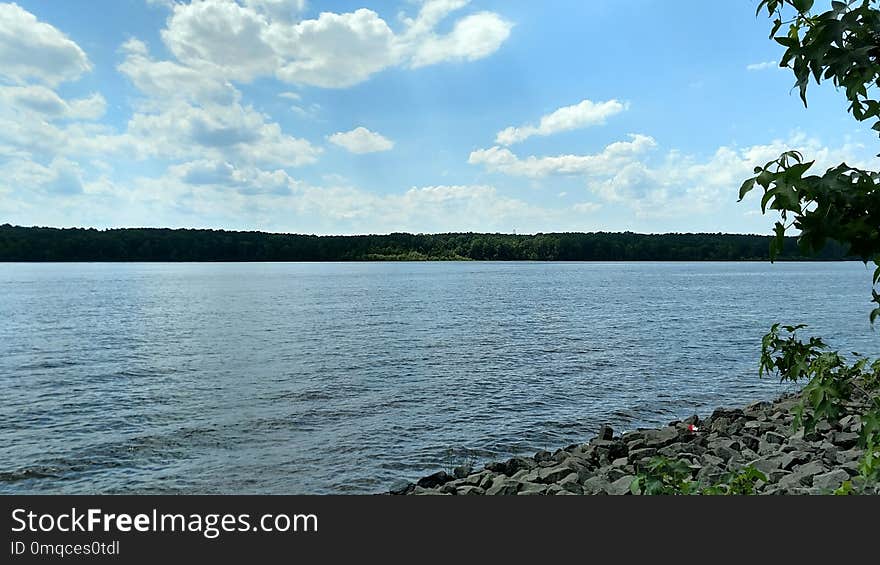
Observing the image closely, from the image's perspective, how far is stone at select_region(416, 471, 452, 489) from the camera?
13.9 metres

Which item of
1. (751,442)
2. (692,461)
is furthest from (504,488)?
(751,442)

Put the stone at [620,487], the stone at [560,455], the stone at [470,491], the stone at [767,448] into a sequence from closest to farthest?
the stone at [620,487] < the stone at [470,491] < the stone at [767,448] < the stone at [560,455]

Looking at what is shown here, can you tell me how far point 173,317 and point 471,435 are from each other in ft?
133

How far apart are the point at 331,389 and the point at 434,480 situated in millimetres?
10793

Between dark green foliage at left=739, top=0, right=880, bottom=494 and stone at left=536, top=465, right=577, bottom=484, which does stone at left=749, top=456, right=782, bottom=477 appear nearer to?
stone at left=536, top=465, right=577, bottom=484

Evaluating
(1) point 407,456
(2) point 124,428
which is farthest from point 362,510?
(2) point 124,428

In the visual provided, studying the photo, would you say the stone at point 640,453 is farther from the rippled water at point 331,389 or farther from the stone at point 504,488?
the stone at point 504,488

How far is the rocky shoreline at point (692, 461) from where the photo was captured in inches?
433

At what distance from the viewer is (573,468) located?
13117mm

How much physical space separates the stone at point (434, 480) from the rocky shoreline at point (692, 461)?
0.02m

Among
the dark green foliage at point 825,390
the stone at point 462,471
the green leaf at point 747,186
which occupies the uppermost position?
the green leaf at point 747,186

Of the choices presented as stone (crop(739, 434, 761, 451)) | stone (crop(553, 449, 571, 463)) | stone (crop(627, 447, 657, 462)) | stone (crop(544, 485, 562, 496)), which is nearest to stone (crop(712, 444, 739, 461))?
stone (crop(739, 434, 761, 451))

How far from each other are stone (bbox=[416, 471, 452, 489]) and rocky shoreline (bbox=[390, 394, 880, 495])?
2 centimetres

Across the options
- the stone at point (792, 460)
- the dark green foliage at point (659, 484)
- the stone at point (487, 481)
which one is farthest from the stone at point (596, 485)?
the dark green foliage at point (659, 484)
